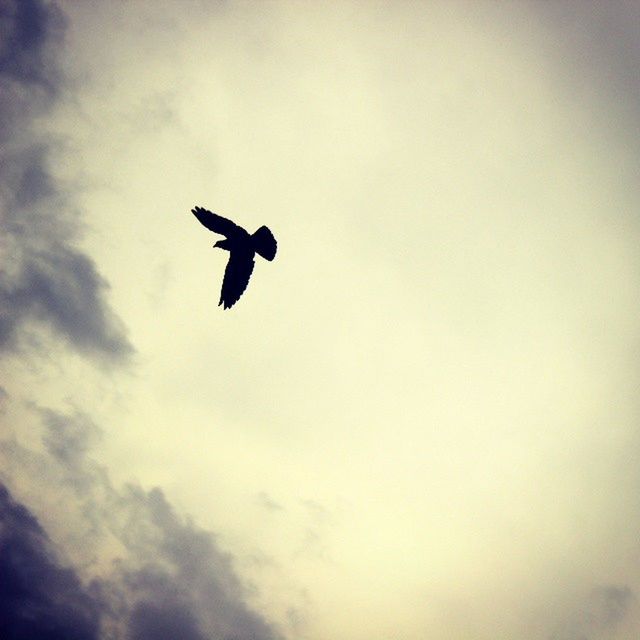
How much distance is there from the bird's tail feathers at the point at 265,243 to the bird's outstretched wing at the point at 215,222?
0.68m

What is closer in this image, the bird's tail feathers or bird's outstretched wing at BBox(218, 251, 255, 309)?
the bird's tail feathers

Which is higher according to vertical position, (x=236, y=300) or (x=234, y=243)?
(x=234, y=243)

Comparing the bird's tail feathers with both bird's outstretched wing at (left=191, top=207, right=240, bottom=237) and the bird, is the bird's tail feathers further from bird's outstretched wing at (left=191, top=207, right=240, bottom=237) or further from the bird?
bird's outstretched wing at (left=191, top=207, right=240, bottom=237)

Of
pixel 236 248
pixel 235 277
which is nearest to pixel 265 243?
pixel 236 248

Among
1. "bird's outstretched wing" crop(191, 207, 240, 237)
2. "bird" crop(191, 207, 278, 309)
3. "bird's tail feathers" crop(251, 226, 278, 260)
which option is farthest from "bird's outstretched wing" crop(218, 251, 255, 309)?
"bird's outstretched wing" crop(191, 207, 240, 237)

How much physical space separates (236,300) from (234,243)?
76.3 inches

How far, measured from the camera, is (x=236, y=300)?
50.5 feet

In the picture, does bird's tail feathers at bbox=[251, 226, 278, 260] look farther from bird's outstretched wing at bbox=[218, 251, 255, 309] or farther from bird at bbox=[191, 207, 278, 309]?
bird's outstretched wing at bbox=[218, 251, 255, 309]

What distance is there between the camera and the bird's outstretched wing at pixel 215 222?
14094 millimetres

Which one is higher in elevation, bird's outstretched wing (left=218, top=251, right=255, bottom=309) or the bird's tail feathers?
the bird's tail feathers

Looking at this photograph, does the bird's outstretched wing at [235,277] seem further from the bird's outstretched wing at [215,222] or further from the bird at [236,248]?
the bird's outstretched wing at [215,222]

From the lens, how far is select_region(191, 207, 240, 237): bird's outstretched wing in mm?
14094

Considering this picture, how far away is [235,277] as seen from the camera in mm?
15188

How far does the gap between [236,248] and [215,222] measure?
3.71ft
